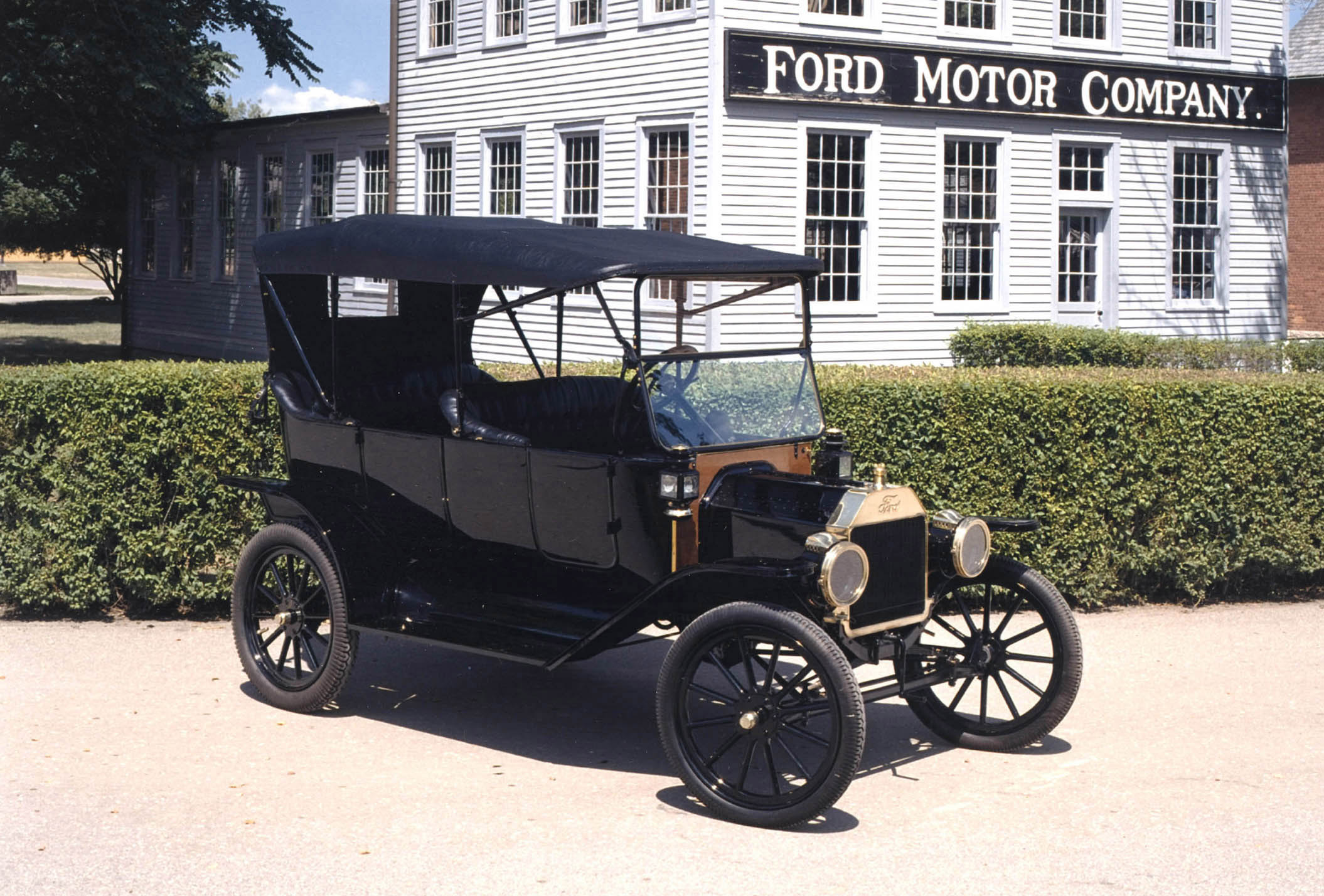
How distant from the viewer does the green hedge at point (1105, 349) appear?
61.1 ft

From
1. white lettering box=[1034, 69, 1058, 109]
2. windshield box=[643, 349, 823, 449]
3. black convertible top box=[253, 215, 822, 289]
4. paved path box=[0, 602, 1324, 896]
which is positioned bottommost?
paved path box=[0, 602, 1324, 896]

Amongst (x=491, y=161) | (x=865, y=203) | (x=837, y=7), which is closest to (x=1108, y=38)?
(x=837, y=7)

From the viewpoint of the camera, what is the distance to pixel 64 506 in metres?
9.02

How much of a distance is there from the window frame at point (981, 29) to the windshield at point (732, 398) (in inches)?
570

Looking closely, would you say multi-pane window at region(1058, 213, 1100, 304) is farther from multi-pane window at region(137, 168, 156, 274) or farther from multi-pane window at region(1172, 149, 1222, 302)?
multi-pane window at region(137, 168, 156, 274)

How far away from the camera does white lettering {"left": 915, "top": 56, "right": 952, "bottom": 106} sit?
20562mm

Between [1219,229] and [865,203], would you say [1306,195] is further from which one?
[865,203]

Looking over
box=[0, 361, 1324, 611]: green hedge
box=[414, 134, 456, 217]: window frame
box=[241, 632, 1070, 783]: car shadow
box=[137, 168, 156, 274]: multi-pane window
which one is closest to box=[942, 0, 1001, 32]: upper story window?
box=[414, 134, 456, 217]: window frame

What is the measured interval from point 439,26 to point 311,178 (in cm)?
499

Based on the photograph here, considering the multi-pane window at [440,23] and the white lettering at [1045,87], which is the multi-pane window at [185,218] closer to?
the multi-pane window at [440,23]

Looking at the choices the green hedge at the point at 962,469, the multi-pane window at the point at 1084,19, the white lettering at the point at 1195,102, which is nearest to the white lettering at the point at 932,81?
the multi-pane window at the point at 1084,19

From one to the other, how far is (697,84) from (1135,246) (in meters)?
7.32

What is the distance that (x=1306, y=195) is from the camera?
35844 mm

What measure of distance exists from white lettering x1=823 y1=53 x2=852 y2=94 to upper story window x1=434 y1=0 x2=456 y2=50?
705cm
